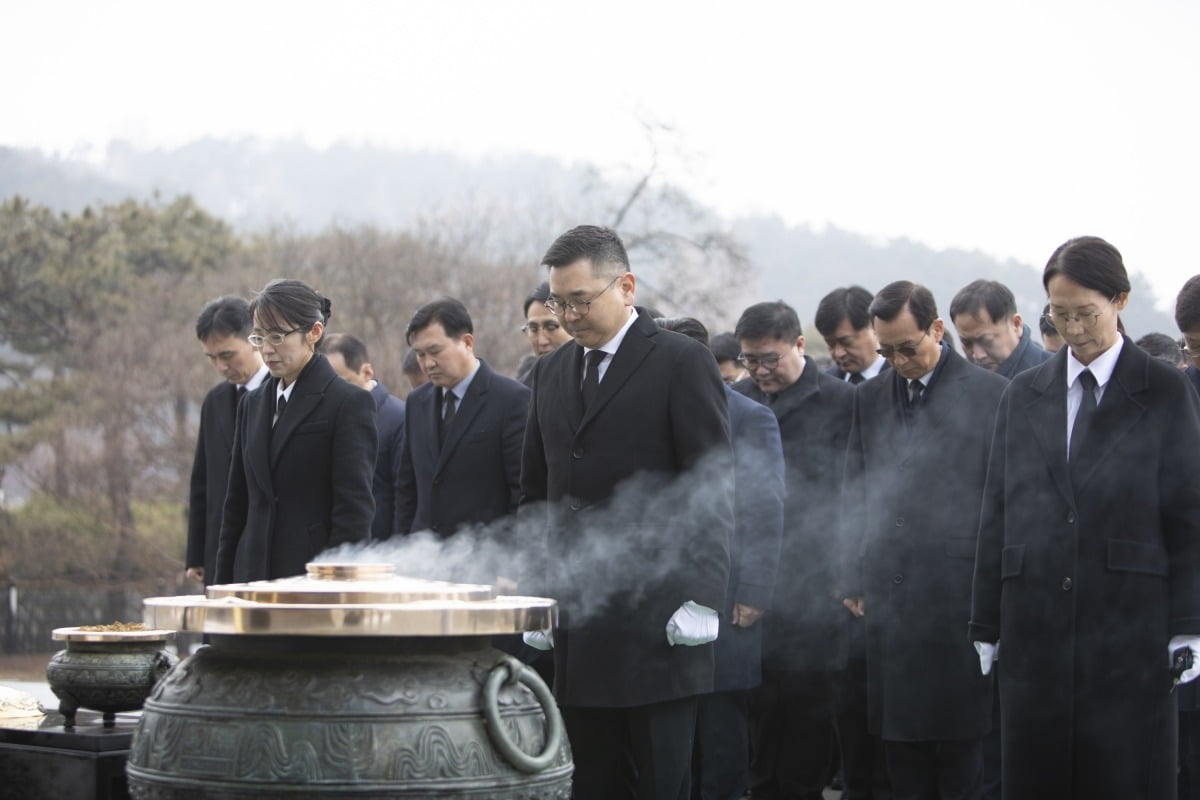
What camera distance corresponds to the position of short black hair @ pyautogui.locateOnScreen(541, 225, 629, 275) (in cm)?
432

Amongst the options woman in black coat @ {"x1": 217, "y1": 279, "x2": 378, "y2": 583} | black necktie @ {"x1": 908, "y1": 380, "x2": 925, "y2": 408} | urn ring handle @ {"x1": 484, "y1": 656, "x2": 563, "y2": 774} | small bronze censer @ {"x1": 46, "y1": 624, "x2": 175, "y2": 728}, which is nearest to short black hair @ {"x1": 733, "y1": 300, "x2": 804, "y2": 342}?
black necktie @ {"x1": 908, "y1": 380, "x2": 925, "y2": 408}

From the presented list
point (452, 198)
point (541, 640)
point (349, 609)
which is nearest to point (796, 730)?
point (541, 640)

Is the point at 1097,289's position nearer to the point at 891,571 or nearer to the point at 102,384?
the point at 891,571

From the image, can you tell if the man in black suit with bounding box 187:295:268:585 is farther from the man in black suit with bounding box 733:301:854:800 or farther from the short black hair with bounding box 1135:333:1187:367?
the short black hair with bounding box 1135:333:1187:367

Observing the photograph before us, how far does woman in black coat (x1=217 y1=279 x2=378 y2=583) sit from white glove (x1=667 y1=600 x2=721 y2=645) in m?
1.61

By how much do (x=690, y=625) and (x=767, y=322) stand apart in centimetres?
276

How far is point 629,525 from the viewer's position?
420 cm

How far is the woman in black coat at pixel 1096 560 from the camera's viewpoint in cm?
418

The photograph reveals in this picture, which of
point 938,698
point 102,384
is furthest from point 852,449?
point 102,384

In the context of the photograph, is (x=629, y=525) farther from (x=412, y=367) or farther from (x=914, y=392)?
(x=412, y=367)

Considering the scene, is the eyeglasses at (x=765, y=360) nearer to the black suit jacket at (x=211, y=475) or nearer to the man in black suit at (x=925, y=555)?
the man in black suit at (x=925, y=555)

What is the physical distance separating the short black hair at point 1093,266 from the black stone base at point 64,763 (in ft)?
10.8

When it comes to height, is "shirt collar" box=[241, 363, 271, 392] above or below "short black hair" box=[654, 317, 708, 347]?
below

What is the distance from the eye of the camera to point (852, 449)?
19.8 ft
